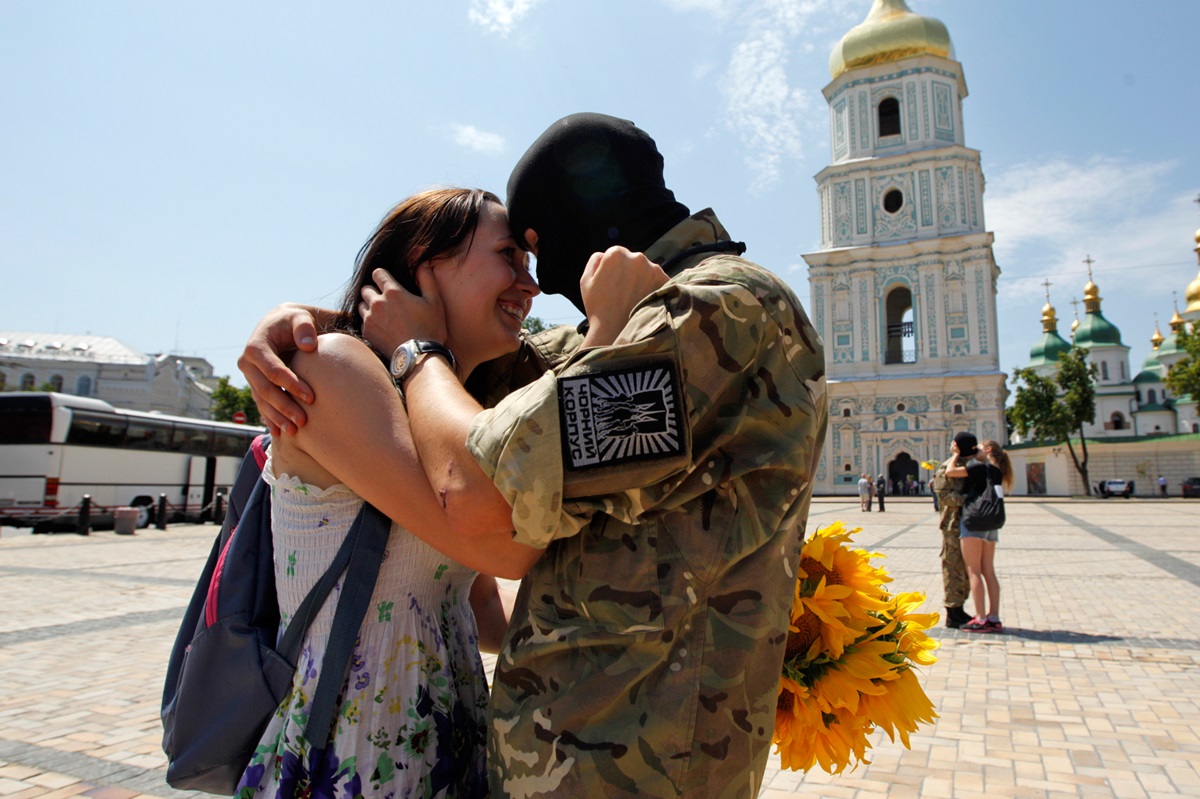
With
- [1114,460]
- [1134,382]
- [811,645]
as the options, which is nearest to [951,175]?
[1114,460]

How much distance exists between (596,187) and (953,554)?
7.23 meters

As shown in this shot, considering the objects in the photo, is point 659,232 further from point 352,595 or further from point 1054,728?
point 1054,728

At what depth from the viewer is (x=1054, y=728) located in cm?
461

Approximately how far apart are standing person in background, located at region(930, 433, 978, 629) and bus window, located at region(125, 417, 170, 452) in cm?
1877

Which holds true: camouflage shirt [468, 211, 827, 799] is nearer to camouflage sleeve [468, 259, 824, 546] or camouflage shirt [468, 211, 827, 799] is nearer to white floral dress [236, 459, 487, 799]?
camouflage sleeve [468, 259, 824, 546]

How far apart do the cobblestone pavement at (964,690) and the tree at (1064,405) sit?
3664 centimetres

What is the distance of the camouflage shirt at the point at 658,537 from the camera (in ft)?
3.67

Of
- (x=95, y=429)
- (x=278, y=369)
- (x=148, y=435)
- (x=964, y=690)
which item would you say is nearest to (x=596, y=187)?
(x=278, y=369)

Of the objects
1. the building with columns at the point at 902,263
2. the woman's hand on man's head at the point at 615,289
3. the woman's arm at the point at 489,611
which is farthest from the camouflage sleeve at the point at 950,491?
the building with columns at the point at 902,263

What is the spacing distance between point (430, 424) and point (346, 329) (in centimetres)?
47

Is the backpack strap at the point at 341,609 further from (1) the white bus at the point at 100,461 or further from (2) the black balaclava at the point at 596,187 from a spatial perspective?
(1) the white bus at the point at 100,461

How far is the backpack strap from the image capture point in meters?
1.35

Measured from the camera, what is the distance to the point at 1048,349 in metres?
70.9

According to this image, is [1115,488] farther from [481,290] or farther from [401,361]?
[401,361]
